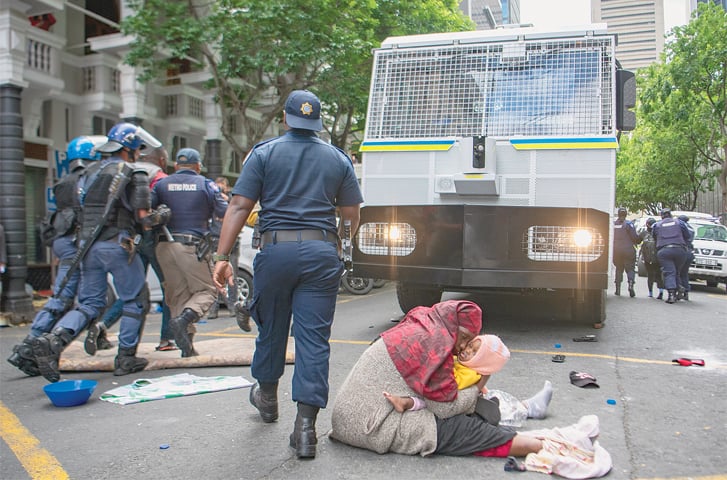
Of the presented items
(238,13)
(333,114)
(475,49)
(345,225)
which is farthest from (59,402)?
(333,114)

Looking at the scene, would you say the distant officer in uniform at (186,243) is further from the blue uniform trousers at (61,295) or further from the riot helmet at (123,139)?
the blue uniform trousers at (61,295)

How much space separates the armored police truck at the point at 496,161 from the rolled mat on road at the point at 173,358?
160cm

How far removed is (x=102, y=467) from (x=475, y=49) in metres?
5.94

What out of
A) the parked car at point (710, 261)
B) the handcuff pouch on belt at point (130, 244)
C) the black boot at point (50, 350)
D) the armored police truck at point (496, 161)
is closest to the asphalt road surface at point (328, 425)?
the black boot at point (50, 350)

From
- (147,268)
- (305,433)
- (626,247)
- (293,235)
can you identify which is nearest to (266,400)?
(305,433)

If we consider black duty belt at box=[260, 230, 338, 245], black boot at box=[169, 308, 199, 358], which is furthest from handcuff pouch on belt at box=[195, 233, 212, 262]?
black duty belt at box=[260, 230, 338, 245]

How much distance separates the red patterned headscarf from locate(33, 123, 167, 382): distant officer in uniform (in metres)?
2.89

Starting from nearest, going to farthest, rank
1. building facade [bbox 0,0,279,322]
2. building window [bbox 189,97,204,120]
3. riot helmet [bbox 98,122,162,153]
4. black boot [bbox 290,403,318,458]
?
black boot [bbox 290,403,318,458] → riot helmet [bbox 98,122,162,153] → building facade [bbox 0,0,279,322] → building window [bbox 189,97,204,120]

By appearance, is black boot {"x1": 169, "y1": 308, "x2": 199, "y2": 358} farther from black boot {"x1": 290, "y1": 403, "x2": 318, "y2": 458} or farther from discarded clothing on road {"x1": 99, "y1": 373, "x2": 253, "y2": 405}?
black boot {"x1": 290, "y1": 403, "x2": 318, "y2": 458}

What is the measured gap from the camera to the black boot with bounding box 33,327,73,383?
4.92 meters

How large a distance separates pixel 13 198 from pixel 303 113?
8635 millimetres

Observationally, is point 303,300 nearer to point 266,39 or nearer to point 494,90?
point 494,90

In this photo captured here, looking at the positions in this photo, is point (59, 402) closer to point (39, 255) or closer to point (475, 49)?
point (475, 49)

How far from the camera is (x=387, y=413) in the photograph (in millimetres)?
3332
